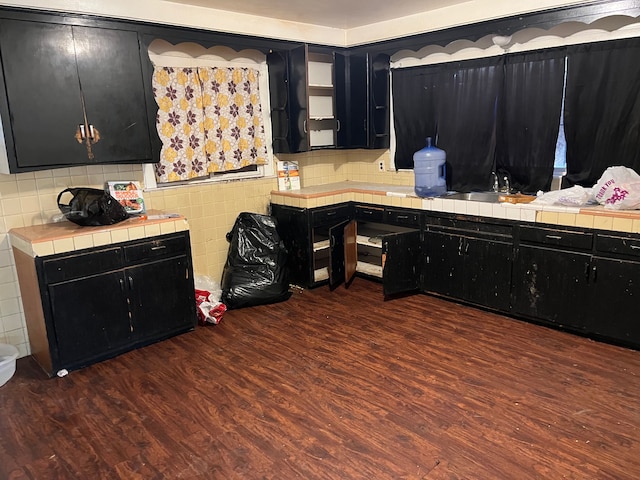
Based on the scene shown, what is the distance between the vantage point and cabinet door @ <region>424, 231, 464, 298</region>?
4.00 m

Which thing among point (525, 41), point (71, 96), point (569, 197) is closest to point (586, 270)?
point (569, 197)

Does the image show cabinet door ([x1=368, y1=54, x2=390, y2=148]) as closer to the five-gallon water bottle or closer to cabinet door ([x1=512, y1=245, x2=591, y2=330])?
the five-gallon water bottle

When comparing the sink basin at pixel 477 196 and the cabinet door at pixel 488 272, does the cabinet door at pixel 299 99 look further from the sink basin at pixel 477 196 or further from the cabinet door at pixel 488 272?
the cabinet door at pixel 488 272

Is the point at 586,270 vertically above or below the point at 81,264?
below

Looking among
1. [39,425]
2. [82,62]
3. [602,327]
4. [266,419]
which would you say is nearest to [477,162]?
[602,327]

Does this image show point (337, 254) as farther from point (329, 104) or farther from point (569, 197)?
point (569, 197)

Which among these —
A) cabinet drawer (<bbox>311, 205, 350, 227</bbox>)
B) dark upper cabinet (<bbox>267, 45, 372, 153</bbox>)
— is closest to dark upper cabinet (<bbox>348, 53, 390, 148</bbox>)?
dark upper cabinet (<bbox>267, 45, 372, 153</bbox>)

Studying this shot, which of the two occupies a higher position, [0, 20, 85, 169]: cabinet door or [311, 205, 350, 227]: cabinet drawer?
[0, 20, 85, 169]: cabinet door

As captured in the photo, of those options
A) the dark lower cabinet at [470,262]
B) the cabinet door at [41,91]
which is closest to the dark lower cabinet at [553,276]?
the dark lower cabinet at [470,262]

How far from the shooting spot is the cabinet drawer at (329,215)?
444cm

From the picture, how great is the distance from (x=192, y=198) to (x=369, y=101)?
2.07 m

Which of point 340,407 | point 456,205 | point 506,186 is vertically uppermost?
point 506,186

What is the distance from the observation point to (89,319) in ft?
10.3

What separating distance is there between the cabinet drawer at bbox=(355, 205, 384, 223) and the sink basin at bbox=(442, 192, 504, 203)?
0.62 meters
